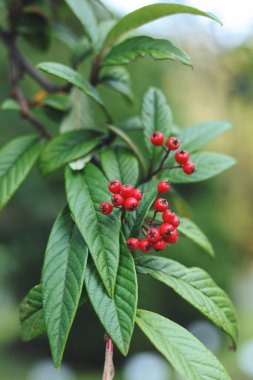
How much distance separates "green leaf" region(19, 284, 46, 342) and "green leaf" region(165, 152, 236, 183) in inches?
14.7

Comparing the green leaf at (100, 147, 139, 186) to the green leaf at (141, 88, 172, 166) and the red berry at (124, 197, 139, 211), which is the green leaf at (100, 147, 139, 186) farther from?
the red berry at (124, 197, 139, 211)

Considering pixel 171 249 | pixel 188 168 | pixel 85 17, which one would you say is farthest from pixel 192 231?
pixel 171 249

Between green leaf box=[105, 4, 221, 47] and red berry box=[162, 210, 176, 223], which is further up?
green leaf box=[105, 4, 221, 47]

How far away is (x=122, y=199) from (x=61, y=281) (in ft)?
0.56

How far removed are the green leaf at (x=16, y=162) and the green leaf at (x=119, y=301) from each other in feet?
1.08

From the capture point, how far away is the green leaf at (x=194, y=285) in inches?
33.2

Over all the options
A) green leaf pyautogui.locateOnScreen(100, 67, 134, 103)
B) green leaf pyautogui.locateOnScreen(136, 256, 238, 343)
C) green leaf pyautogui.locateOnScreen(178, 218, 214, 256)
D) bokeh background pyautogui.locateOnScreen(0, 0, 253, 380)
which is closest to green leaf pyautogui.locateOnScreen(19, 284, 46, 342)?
green leaf pyautogui.locateOnScreen(136, 256, 238, 343)

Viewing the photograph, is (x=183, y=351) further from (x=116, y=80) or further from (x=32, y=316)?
(x=116, y=80)

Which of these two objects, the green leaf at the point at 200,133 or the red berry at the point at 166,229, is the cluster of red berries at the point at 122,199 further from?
the green leaf at the point at 200,133

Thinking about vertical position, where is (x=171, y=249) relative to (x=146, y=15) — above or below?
below

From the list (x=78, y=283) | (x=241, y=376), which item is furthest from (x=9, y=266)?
(x=78, y=283)

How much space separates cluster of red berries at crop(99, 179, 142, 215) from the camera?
2.66 ft

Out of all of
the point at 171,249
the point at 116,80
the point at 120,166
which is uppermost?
the point at 116,80

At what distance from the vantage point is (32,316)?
35.9 inches
